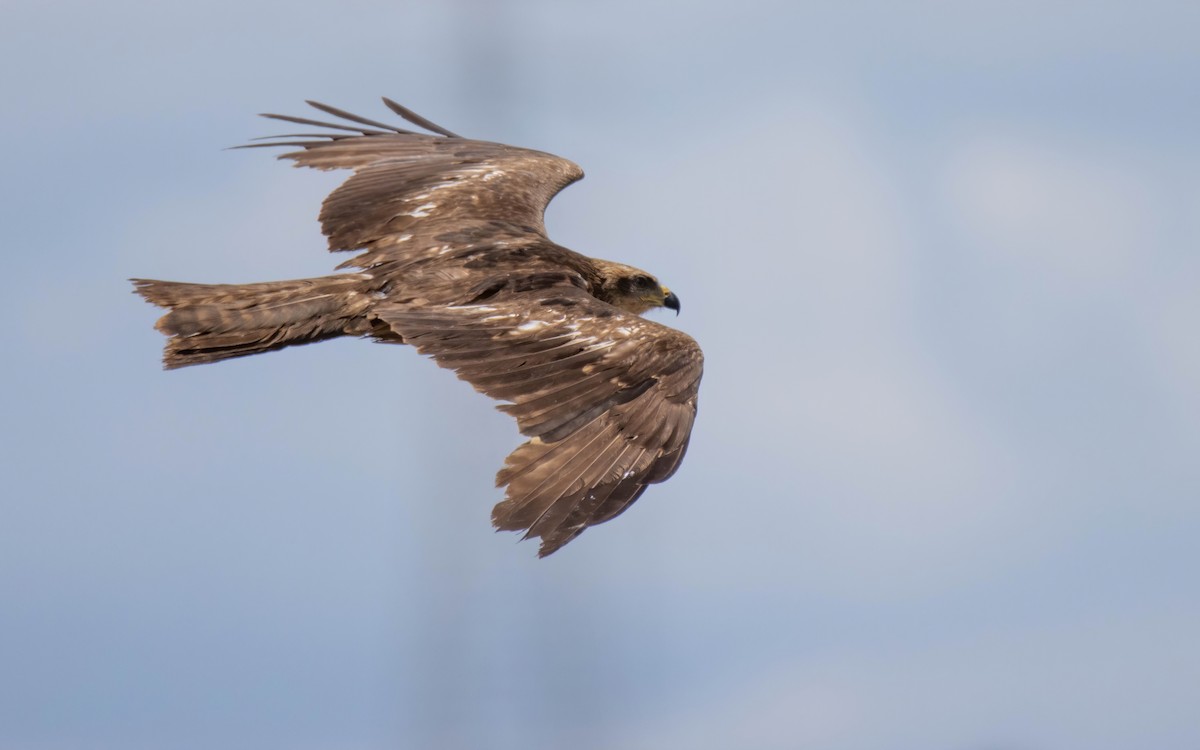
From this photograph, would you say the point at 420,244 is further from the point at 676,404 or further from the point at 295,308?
the point at 676,404

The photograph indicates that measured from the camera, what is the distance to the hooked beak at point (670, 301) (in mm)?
15094

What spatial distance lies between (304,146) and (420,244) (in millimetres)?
2899

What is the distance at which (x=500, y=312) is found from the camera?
11461mm

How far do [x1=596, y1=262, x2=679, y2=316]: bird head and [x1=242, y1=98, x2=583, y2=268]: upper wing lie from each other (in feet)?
2.33

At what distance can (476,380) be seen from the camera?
10.3 m

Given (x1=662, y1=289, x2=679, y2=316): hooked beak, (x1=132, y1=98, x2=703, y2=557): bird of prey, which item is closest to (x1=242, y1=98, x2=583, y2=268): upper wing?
(x1=132, y1=98, x2=703, y2=557): bird of prey

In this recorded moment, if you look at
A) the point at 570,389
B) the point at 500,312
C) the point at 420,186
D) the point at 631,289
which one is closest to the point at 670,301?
the point at 631,289

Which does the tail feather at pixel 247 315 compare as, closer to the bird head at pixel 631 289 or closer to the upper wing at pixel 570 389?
the upper wing at pixel 570 389

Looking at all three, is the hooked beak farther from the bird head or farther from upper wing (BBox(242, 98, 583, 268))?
upper wing (BBox(242, 98, 583, 268))

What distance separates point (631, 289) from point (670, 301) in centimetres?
59

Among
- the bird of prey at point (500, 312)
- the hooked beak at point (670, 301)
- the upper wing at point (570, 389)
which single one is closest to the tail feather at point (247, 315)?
the bird of prey at point (500, 312)

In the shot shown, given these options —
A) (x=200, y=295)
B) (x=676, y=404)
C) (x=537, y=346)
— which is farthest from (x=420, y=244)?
(x=676, y=404)

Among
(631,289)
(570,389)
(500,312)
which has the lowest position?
(570,389)

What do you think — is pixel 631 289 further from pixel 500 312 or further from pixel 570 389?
pixel 570 389
